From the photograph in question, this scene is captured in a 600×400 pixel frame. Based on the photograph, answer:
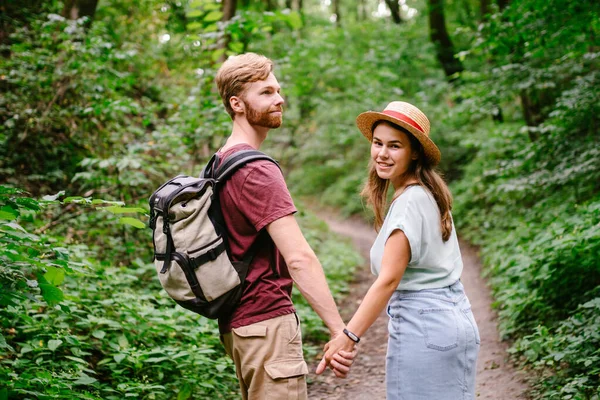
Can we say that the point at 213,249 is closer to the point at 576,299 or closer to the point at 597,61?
the point at 576,299

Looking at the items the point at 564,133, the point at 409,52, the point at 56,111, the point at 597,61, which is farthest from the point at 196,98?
the point at 409,52

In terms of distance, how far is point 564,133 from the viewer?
20.1 feet

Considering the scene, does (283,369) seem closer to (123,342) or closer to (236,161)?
Answer: (236,161)

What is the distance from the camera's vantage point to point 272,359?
217cm

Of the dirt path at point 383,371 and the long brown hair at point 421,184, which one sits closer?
the long brown hair at point 421,184

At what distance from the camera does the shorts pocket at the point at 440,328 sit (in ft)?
6.95

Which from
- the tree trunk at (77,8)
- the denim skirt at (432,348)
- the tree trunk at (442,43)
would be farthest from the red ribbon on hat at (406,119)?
the tree trunk at (442,43)

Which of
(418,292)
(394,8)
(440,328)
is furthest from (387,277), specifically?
(394,8)

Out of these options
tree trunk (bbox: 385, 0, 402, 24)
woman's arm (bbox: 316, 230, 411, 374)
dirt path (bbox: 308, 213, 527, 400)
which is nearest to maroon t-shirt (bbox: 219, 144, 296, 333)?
woman's arm (bbox: 316, 230, 411, 374)

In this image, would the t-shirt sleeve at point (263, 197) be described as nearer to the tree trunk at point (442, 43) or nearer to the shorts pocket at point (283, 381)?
the shorts pocket at point (283, 381)

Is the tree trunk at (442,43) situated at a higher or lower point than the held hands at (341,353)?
higher

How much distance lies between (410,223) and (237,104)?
40.2 inches

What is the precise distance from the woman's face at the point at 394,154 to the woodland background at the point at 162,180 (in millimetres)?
1347

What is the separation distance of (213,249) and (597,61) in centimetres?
668
